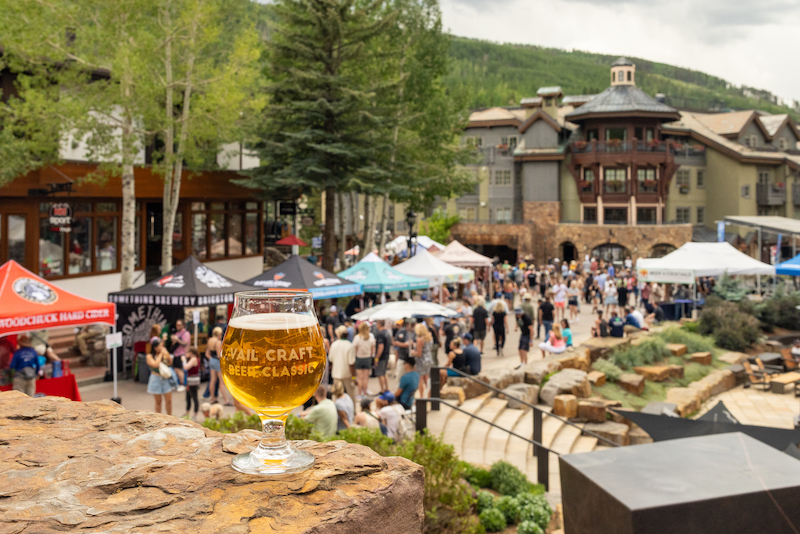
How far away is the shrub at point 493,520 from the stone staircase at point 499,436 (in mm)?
2407

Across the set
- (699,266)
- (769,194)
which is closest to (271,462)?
(699,266)

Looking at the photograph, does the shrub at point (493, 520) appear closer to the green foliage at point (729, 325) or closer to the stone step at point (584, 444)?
the stone step at point (584, 444)

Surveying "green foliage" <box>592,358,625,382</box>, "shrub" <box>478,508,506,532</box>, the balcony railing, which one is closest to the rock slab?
"shrub" <box>478,508,506,532</box>

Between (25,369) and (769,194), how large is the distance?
56.2 metres

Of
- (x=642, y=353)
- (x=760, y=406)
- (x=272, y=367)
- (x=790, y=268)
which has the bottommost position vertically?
(x=760, y=406)

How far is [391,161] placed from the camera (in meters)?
28.6

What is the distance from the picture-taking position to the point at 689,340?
22.5 meters

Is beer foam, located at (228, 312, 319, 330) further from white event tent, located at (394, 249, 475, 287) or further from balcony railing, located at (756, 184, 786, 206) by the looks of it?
balcony railing, located at (756, 184, 786, 206)

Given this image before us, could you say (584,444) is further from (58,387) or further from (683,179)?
(683,179)

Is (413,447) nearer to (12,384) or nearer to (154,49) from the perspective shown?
(12,384)

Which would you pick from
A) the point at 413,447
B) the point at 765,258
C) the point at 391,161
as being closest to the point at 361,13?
the point at 391,161

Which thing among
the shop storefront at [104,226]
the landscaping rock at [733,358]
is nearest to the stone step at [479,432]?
the landscaping rock at [733,358]

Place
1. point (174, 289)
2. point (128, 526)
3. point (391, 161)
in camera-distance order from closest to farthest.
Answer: point (128, 526)
point (174, 289)
point (391, 161)

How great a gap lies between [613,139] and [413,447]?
4783 centimetres
